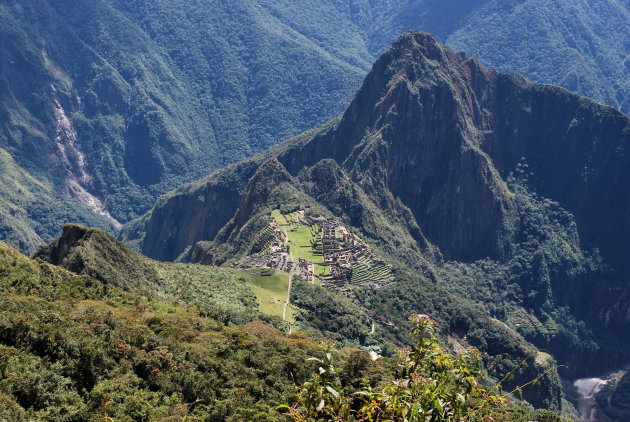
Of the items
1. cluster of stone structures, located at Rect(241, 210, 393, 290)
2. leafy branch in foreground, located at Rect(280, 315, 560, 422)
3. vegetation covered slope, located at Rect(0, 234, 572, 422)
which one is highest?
leafy branch in foreground, located at Rect(280, 315, 560, 422)

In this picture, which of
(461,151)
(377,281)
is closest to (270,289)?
(377,281)

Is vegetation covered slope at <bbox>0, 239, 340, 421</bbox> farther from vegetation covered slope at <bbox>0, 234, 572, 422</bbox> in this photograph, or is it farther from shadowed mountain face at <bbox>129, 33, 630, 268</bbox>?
shadowed mountain face at <bbox>129, 33, 630, 268</bbox>

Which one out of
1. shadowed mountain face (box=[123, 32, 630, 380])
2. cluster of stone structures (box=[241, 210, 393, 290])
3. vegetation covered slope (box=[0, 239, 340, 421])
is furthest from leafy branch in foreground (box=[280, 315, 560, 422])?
shadowed mountain face (box=[123, 32, 630, 380])

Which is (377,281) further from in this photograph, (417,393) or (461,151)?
(417,393)

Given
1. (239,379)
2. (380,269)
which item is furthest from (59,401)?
(380,269)

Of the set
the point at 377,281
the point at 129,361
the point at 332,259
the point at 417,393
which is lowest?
the point at 377,281

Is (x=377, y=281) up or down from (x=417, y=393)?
down
